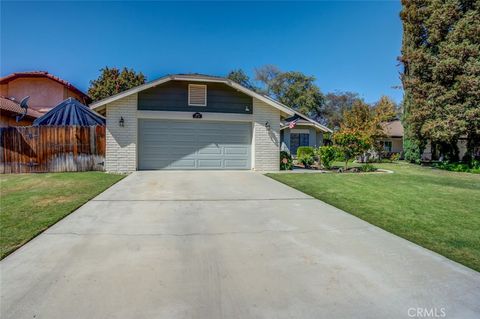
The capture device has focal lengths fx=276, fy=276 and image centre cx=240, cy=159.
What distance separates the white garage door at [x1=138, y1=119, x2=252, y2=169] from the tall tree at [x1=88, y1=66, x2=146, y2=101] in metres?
17.6

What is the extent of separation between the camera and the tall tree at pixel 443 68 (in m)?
15.1

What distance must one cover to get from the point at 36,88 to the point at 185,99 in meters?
16.6

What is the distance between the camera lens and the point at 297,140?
72.5ft

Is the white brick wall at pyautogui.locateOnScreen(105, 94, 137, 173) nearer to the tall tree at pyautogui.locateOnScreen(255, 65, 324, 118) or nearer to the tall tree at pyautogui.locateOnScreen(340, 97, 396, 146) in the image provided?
the tall tree at pyautogui.locateOnScreen(340, 97, 396, 146)

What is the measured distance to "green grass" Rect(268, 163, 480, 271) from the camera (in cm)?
388

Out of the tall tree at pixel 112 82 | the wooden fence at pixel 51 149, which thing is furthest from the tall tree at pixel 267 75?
the wooden fence at pixel 51 149

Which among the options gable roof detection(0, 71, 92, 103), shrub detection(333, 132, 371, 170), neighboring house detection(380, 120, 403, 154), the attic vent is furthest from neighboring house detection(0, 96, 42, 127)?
→ neighboring house detection(380, 120, 403, 154)

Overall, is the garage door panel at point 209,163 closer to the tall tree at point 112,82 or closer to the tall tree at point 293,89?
the tall tree at point 112,82

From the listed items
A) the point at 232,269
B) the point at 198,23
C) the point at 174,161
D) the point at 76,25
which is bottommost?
the point at 232,269

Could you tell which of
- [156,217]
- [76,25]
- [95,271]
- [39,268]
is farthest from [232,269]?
[76,25]

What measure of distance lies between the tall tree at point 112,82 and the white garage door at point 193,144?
17.6 metres

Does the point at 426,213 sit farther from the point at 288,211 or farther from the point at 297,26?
the point at 297,26

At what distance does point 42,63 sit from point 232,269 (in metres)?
25.4

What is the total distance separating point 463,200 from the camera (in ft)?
22.6
